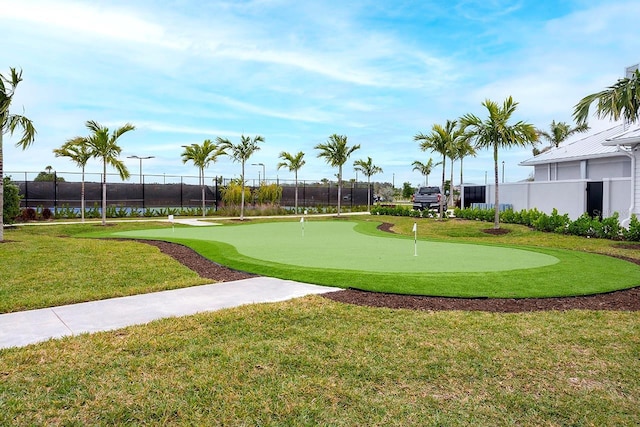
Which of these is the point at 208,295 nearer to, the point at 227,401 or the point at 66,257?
the point at 227,401

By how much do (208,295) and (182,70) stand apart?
12.5 metres

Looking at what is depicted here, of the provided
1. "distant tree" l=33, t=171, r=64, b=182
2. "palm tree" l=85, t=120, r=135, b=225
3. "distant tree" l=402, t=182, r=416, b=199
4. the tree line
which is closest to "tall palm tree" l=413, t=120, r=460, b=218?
the tree line

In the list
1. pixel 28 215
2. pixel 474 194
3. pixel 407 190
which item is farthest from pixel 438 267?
pixel 407 190

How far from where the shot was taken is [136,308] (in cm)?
593

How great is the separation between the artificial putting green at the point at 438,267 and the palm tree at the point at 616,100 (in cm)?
322

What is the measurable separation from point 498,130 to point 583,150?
1018 centimetres

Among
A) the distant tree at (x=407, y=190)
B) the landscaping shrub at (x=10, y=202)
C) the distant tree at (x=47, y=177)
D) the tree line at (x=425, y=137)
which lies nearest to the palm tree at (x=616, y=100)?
the tree line at (x=425, y=137)

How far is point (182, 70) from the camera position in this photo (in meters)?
16.7

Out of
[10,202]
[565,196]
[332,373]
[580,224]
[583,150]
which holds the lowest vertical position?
[332,373]

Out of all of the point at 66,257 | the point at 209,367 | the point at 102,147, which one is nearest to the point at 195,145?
the point at 102,147

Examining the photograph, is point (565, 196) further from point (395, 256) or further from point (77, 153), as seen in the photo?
point (77, 153)

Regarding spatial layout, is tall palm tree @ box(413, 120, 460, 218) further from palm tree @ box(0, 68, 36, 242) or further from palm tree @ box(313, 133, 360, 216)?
palm tree @ box(0, 68, 36, 242)

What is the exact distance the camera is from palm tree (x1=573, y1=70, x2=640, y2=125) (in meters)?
8.90

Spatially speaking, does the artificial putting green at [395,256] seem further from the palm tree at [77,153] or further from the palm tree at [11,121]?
the palm tree at [77,153]
